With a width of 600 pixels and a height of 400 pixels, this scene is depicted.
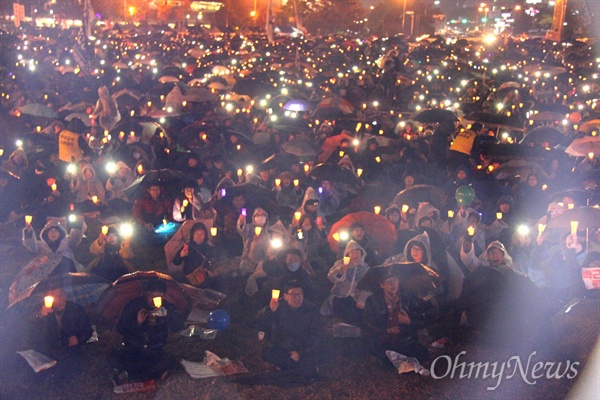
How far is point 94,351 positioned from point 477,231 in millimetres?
4971

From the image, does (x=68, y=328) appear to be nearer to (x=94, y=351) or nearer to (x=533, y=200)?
(x=94, y=351)

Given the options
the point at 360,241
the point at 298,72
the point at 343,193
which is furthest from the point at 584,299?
the point at 298,72

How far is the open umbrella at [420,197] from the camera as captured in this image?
10797mm

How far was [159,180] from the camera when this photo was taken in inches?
A: 431

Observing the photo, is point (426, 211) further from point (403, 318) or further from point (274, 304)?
point (274, 304)

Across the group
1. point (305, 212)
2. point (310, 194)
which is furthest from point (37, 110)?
point (305, 212)

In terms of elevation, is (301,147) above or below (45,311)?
below

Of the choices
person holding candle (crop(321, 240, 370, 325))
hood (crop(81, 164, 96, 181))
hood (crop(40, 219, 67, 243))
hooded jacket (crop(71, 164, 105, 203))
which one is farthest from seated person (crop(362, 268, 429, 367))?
hood (crop(81, 164, 96, 181))

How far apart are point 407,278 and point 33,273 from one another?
4.20 meters

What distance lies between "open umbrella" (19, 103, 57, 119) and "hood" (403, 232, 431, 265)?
10.6 m

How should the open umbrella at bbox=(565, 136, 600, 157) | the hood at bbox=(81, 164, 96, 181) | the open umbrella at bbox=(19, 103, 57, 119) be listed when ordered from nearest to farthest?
the hood at bbox=(81, 164, 96, 181), the open umbrella at bbox=(565, 136, 600, 157), the open umbrella at bbox=(19, 103, 57, 119)

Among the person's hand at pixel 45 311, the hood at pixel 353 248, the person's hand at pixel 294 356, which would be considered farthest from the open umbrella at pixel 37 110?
the person's hand at pixel 294 356

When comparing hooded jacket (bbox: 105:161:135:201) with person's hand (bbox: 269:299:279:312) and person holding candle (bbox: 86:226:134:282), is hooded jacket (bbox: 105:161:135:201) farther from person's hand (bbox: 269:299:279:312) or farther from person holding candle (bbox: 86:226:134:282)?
person's hand (bbox: 269:299:279:312)

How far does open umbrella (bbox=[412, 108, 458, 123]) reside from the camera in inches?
644
